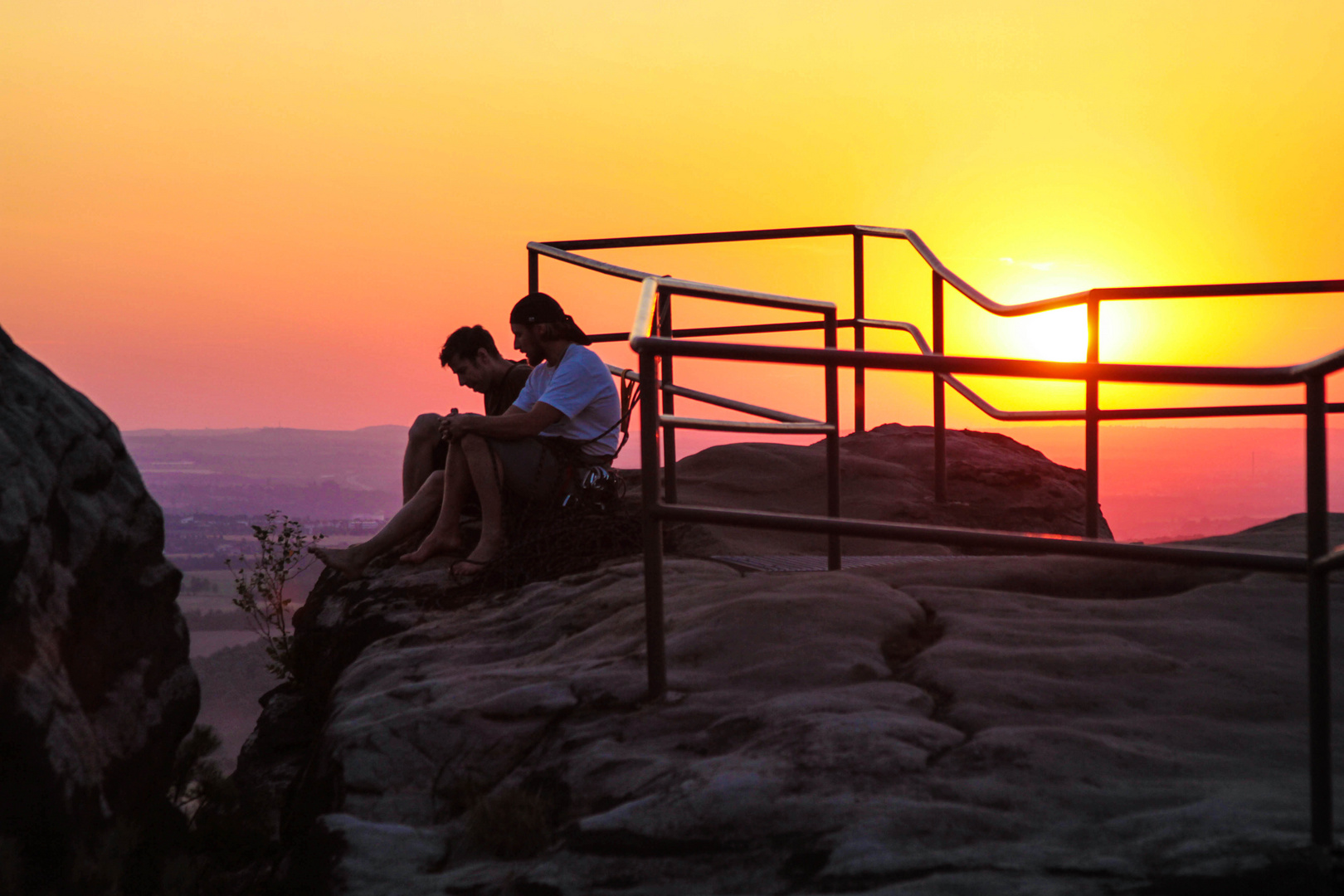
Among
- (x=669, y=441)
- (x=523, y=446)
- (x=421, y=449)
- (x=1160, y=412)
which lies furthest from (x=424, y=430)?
(x=1160, y=412)

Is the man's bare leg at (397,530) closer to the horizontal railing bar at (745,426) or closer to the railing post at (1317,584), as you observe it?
the horizontal railing bar at (745,426)

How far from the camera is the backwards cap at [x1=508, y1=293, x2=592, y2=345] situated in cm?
546

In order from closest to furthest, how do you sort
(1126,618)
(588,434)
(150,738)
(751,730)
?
(751,730), (1126,618), (150,738), (588,434)

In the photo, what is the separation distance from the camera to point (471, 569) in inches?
192

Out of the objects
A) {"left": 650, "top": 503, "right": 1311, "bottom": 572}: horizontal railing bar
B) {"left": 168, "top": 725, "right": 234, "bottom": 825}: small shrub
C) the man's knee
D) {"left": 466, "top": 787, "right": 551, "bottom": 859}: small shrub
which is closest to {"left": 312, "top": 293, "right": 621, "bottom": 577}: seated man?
the man's knee

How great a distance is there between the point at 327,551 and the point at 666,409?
193 centimetres

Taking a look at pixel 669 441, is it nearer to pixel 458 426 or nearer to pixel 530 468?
pixel 530 468

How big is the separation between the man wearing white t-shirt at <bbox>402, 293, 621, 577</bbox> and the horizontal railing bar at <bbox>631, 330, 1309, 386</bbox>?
231 cm

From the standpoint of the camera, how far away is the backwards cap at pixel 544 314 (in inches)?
215

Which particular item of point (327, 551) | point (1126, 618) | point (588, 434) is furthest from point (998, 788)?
point (327, 551)

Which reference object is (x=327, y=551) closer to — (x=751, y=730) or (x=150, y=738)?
(x=150, y=738)

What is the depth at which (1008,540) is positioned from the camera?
2.45 metres

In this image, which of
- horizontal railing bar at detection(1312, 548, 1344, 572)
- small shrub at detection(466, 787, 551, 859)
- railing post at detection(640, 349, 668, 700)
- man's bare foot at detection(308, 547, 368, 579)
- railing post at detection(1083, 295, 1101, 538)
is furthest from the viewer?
man's bare foot at detection(308, 547, 368, 579)

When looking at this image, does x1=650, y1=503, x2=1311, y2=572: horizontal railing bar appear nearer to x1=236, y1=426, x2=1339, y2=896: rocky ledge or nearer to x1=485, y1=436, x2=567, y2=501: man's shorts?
x1=236, y1=426, x2=1339, y2=896: rocky ledge
